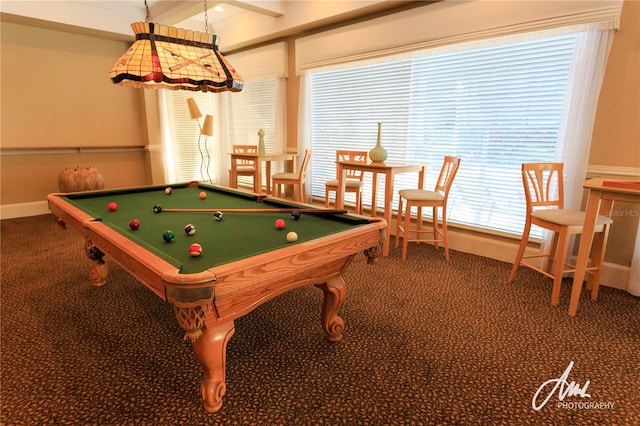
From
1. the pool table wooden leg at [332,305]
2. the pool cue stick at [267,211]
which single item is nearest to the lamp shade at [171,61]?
the pool cue stick at [267,211]

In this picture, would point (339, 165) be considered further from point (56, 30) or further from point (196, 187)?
point (56, 30)

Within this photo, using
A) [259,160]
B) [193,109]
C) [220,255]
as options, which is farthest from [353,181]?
[193,109]

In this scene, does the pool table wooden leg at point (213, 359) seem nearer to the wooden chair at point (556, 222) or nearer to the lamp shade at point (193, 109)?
the wooden chair at point (556, 222)

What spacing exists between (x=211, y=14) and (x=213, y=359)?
521 cm

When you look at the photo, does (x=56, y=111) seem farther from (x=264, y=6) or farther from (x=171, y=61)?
(x=171, y=61)

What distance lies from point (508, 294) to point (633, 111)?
160 cm

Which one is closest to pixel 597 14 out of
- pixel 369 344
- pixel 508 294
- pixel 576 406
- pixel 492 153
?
pixel 492 153

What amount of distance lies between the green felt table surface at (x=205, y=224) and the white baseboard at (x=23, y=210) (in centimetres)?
292

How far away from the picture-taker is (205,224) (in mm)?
1957

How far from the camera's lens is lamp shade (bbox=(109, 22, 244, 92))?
1.99 meters

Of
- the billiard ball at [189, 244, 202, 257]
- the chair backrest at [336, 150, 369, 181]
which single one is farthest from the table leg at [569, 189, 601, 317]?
the billiard ball at [189, 244, 202, 257]

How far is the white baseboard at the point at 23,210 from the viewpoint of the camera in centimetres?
457

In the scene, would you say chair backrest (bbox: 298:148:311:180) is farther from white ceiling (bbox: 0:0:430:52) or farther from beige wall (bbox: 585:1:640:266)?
beige wall (bbox: 585:1:640:266)

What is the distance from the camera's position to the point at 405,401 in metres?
1.55
